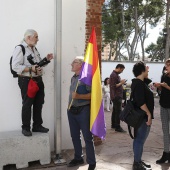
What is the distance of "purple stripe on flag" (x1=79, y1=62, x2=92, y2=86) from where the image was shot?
400 centimetres

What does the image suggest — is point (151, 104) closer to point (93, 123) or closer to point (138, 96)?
point (138, 96)

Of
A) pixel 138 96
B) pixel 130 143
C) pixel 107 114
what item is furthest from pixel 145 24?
pixel 138 96

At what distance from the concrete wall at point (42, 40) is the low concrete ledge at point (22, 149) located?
1.78 feet

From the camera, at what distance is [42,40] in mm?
4988

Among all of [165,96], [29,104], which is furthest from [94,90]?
[165,96]

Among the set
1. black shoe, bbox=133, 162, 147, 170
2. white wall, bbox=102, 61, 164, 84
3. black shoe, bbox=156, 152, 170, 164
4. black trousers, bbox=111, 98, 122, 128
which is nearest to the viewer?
black shoe, bbox=133, 162, 147, 170

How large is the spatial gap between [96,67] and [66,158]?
192 cm

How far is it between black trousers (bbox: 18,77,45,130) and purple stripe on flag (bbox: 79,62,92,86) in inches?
35.2

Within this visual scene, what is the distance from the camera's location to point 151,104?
404 cm

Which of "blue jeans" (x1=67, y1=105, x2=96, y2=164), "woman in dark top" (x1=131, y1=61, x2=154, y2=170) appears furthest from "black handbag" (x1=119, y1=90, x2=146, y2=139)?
"blue jeans" (x1=67, y1=105, x2=96, y2=164)

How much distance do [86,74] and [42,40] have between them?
4.69 feet

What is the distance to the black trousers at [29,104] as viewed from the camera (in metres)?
4.33

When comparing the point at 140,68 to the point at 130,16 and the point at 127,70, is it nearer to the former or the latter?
the point at 127,70

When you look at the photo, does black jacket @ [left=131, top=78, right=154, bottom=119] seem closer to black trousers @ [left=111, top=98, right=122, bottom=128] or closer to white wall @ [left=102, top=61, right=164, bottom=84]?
black trousers @ [left=111, top=98, right=122, bottom=128]
